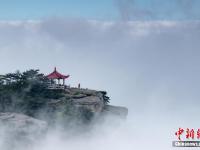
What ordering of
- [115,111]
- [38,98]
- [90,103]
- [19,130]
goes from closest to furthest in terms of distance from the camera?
[19,130] → [38,98] → [90,103] → [115,111]

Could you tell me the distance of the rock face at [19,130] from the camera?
3531 centimetres

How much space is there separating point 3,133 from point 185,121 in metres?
27.0

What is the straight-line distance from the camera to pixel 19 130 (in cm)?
3525

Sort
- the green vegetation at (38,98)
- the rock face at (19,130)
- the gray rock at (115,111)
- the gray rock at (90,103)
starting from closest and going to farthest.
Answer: the rock face at (19,130)
the green vegetation at (38,98)
the gray rock at (90,103)
the gray rock at (115,111)

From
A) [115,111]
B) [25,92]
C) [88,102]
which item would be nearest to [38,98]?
[25,92]

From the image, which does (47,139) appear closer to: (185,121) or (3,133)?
(3,133)

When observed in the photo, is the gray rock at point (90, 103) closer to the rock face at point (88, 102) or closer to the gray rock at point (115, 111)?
the rock face at point (88, 102)

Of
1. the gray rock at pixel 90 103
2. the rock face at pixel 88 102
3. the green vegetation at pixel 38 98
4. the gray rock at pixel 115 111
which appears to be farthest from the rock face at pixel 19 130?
the gray rock at pixel 115 111

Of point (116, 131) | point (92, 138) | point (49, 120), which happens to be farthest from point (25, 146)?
point (116, 131)

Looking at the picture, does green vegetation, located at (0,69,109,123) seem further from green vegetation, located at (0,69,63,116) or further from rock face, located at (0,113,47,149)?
rock face, located at (0,113,47,149)

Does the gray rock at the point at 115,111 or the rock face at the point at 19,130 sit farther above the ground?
the gray rock at the point at 115,111

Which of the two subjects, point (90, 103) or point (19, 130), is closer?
point (19, 130)

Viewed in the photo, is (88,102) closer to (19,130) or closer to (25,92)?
(25,92)

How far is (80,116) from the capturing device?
40531 mm
